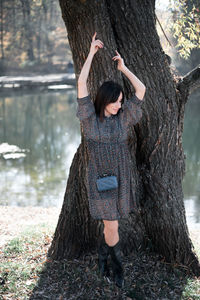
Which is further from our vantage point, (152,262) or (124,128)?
(152,262)

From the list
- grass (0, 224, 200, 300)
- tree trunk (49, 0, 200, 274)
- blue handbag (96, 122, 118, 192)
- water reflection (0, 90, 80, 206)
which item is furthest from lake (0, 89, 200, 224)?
blue handbag (96, 122, 118, 192)

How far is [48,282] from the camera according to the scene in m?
3.44

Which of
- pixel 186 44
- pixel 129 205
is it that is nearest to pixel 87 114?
pixel 129 205

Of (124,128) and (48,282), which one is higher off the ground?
(124,128)

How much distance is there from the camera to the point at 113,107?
295 centimetres

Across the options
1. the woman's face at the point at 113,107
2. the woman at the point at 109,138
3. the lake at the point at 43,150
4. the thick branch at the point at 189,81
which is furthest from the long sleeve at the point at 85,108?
the lake at the point at 43,150

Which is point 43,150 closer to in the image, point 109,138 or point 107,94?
point 109,138

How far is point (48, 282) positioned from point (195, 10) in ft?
13.0

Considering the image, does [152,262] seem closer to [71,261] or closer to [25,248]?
[71,261]

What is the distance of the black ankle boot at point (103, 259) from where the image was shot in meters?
3.38

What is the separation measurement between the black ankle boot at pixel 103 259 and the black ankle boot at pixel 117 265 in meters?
0.13

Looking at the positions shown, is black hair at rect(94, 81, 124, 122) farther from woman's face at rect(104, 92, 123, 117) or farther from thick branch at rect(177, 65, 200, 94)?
thick branch at rect(177, 65, 200, 94)

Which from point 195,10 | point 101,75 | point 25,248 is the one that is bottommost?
point 25,248

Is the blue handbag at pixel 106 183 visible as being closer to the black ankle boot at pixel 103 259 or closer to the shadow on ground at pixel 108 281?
the black ankle boot at pixel 103 259
